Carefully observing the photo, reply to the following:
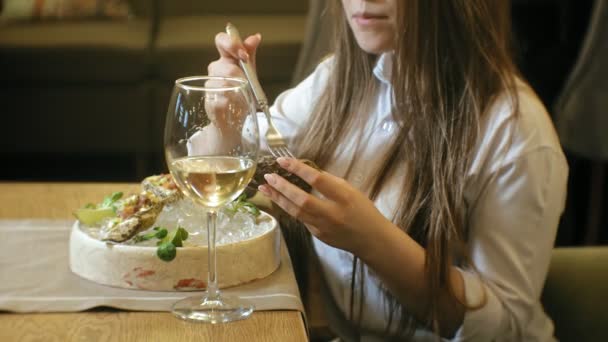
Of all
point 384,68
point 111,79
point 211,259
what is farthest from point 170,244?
point 111,79

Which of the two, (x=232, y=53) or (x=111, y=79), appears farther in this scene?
(x=111, y=79)

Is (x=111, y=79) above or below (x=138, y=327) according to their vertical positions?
below

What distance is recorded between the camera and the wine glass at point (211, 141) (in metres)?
0.85

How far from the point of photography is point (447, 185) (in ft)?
3.92

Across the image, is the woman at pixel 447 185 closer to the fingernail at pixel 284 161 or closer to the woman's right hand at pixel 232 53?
the woman's right hand at pixel 232 53

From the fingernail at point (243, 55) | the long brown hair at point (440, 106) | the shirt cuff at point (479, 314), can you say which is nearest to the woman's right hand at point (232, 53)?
the fingernail at point (243, 55)

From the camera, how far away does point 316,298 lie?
69.7 inches

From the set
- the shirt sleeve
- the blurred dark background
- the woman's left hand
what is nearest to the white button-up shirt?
the shirt sleeve

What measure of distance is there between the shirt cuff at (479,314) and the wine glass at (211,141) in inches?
16.1

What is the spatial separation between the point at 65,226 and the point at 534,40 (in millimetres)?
2314

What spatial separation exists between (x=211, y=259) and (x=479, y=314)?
1.39 feet

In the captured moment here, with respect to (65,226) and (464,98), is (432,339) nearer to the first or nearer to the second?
(464,98)

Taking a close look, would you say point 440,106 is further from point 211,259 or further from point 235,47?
point 211,259

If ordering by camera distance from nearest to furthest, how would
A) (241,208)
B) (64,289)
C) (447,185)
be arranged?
(64,289)
(241,208)
(447,185)
